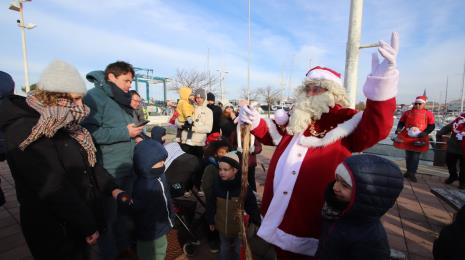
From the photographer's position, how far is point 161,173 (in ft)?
6.84

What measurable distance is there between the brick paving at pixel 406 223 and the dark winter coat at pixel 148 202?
72cm

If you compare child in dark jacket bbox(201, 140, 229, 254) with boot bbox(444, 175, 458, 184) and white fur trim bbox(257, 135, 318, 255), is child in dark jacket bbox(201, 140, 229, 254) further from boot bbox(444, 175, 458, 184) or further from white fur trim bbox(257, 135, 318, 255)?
boot bbox(444, 175, 458, 184)

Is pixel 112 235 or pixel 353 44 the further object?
pixel 353 44

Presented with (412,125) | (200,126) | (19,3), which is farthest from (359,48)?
(19,3)

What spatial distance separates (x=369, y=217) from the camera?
4.11ft

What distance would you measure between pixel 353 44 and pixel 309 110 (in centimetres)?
272

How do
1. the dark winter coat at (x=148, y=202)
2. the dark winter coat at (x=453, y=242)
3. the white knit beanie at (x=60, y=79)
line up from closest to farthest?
the dark winter coat at (x=453, y=242) < the white knit beanie at (x=60, y=79) < the dark winter coat at (x=148, y=202)

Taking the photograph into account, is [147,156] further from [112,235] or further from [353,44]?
[353,44]

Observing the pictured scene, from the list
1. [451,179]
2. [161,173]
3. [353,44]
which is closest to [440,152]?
[451,179]

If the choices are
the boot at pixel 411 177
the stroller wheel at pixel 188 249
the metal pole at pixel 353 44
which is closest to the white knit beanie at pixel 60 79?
the stroller wheel at pixel 188 249

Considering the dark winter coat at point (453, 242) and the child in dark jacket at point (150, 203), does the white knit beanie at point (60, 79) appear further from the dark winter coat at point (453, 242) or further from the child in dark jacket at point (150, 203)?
the dark winter coat at point (453, 242)

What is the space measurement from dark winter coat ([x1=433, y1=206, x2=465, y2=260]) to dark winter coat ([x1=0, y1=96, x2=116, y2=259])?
6.25 ft

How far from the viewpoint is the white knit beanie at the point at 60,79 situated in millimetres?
1408

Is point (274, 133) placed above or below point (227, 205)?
above
